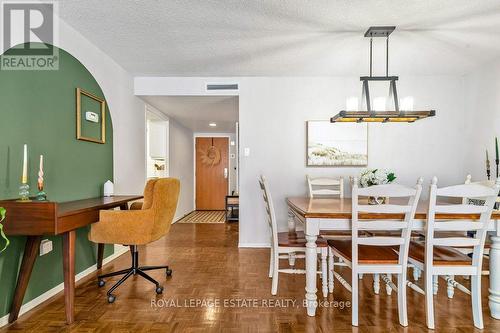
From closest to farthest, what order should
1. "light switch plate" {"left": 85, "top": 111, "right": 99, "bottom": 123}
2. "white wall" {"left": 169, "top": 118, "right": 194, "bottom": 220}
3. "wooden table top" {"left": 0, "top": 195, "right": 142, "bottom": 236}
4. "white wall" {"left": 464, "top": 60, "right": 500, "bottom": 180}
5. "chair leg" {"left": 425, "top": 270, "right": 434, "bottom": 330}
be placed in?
"wooden table top" {"left": 0, "top": 195, "right": 142, "bottom": 236} < "chair leg" {"left": 425, "top": 270, "right": 434, "bottom": 330} < "light switch plate" {"left": 85, "top": 111, "right": 99, "bottom": 123} < "white wall" {"left": 464, "top": 60, "right": 500, "bottom": 180} < "white wall" {"left": 169, "top": 118, "right": 194, "bottom": 220}

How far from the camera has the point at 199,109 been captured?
4699 mm

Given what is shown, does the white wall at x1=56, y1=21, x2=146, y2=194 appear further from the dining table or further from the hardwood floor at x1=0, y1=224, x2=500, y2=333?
the dining table

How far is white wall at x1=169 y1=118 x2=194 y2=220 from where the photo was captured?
566 centimetres

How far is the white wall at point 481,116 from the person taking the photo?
3312mm

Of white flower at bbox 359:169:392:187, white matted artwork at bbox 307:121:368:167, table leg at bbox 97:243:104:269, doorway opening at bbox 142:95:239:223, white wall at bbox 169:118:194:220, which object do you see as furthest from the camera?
white wall at bbox 169:118:194:220

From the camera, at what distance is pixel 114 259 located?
131 inches

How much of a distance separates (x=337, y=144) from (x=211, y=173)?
4154mm

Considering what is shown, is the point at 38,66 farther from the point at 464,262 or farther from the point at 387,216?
the point at 464,262

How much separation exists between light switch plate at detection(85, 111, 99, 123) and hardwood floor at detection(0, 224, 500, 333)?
1.54 m

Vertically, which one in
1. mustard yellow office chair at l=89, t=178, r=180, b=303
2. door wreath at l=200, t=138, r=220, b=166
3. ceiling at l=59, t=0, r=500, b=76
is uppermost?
ceiling at l=59, t=0, r=500, b=76

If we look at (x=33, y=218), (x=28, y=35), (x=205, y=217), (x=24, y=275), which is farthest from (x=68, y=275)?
(x=205, y=217)

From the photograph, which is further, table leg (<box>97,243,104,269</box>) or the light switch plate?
table leg (<box>97,243,104,269</box>)

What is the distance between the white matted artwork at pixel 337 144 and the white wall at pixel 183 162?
2.95m

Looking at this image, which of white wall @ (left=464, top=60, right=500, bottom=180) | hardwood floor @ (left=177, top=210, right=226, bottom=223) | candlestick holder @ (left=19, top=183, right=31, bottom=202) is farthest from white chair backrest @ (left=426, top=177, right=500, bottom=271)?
hardwood floor @ (left=177, top=210, right=226, bottom=223)
